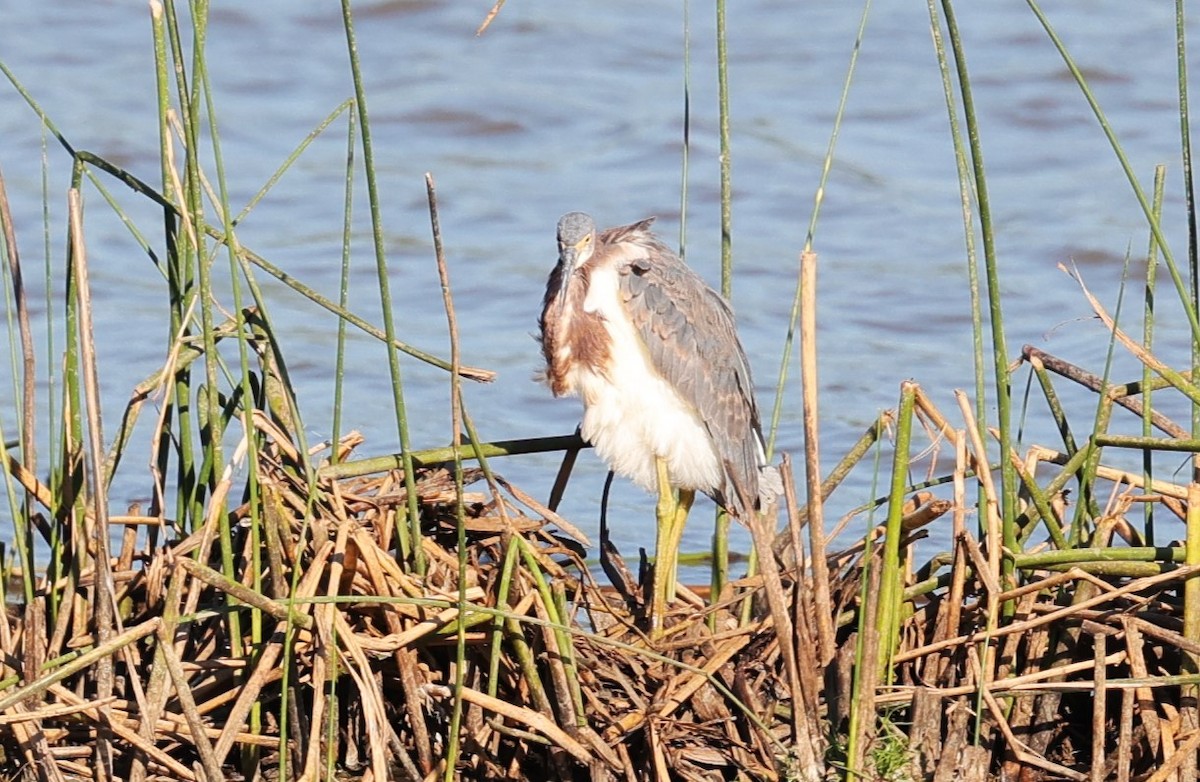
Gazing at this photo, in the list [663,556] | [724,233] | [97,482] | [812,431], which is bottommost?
[663,556]

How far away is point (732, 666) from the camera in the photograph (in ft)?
13.1

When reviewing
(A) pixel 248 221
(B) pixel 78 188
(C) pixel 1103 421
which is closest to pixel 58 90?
(A) pixel 248 221

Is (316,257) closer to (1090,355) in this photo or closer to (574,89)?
(574,89)

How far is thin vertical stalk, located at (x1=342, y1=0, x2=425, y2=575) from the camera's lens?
133 inches

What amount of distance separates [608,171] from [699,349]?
588 centimetres

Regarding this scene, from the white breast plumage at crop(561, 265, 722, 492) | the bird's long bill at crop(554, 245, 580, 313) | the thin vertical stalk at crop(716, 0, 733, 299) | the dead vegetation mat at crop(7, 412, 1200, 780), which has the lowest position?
the dead vegetation mat at crop(7, 412, 1200, 780)

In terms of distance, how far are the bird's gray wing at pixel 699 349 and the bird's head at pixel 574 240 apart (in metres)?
0.14

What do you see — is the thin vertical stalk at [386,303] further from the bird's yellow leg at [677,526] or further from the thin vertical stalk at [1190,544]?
the thin vertical stalk at [1190,544]

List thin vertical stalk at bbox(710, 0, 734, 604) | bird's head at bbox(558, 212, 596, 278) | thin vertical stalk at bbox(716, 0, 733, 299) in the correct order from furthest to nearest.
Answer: bird's head at bbox(558, 212, 596, 278) → thin vertical stalk at bbox(710, 0, 734, 604) → thin vertical stalk at bbox(716, 0, 733, 299)

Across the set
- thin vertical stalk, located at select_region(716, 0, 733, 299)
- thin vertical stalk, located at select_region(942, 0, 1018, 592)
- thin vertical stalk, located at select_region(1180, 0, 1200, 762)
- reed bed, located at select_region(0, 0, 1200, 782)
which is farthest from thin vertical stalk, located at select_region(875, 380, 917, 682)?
thin vertical stalk, located at select_region(716, 0, 733, 299)

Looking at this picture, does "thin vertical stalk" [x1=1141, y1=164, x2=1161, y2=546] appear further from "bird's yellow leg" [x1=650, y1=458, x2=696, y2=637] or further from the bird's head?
the bird's head

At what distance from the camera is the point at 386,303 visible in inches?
138

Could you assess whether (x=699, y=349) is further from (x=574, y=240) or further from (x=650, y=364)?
(x=574, y=240)

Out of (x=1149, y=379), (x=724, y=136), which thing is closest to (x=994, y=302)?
(x=1149, y=379)
